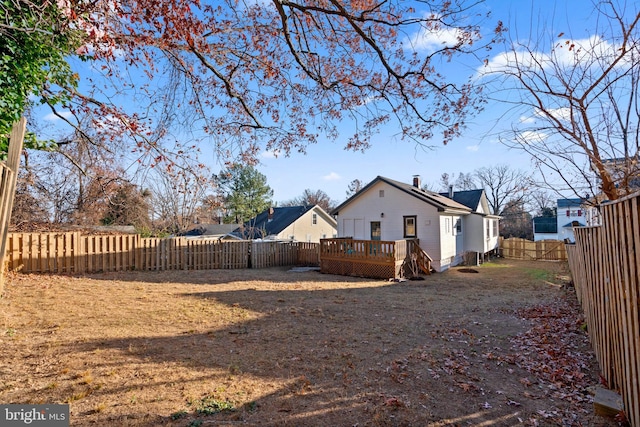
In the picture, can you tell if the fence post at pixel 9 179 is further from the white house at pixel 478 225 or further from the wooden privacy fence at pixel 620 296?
the white house at pixel 478 225

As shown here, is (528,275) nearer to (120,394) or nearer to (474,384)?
(474,384)

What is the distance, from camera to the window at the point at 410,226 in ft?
57.0

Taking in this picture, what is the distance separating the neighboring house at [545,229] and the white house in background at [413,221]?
19668mm

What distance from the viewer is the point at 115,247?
12.9 meters

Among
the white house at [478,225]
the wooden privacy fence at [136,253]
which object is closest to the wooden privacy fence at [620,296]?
the wooden privacy fence at [136,253]

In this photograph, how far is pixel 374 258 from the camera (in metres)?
14.4

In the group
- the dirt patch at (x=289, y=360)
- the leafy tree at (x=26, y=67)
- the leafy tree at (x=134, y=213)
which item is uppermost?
the leafy tree at (x=26, y=67)

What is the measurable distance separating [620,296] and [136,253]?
14775 millimetres

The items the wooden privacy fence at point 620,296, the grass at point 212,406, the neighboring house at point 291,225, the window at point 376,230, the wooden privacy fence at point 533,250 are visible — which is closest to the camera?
the wooden privacy fence at point 620,296

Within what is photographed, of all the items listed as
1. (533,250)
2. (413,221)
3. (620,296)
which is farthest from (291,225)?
(620,296)

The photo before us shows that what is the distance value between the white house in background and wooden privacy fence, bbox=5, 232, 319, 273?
3.29 m

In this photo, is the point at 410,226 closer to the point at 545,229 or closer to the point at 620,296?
the point at 620,296

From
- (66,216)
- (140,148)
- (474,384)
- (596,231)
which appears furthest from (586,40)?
(66,216)

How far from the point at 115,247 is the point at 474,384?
43.8ft
